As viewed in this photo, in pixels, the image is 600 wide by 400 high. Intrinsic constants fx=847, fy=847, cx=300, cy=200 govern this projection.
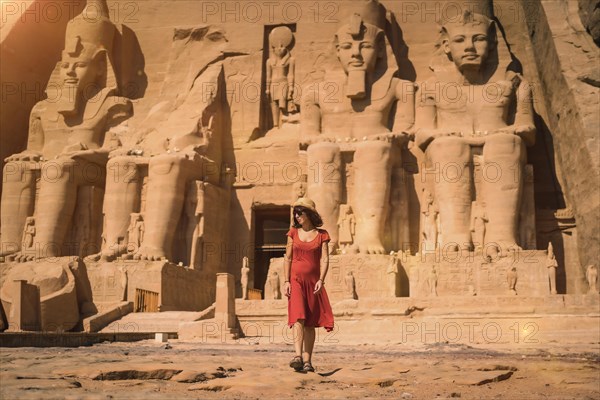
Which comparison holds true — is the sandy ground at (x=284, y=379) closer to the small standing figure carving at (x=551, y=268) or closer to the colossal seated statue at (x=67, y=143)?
the small standing figure carving at (x=551, y=268)

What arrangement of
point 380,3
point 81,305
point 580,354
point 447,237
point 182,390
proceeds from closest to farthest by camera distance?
1. point 182,390
2. point 580,354
3. point 81,305
4. point 447,237
5. point 380,3

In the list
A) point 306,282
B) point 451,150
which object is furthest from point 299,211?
point 451,150

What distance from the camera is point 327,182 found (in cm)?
1791

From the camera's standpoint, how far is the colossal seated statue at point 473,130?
56.7 ft

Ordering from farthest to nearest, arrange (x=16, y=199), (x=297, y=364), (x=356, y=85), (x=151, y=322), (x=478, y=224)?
(x=16, y=199) < (x=356, y=85) < (x=478, y=224) < (x=151, y=322) < (x=297, y=364)

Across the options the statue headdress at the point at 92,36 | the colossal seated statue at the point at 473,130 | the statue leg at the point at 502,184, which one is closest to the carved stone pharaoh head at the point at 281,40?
the colossal seated statue at the point at 473,130

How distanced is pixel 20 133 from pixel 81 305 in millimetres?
8353

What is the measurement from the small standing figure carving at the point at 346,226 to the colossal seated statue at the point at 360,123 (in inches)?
4.4

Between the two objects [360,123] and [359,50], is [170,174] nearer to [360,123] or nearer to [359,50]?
[360,123]

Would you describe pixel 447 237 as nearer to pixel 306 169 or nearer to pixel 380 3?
pixel 306 169

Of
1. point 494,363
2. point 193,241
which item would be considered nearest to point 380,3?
point 193,241

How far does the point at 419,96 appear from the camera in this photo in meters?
18.7

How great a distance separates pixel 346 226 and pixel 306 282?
38.2 ft

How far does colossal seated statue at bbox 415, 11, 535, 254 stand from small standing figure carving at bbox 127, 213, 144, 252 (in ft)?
20.5
